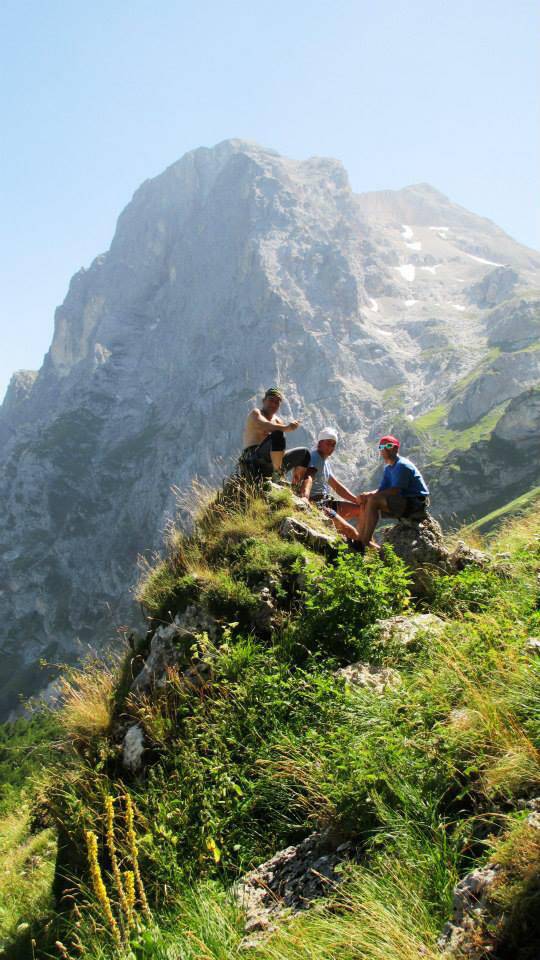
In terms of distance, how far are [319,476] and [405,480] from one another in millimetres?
2850

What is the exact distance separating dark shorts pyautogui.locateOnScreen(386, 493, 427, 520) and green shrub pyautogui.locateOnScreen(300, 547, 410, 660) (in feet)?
7.52

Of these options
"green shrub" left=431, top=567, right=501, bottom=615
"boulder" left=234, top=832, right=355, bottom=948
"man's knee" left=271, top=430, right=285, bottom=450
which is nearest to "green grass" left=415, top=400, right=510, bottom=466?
"man's knee" left=271, top=430, right=285, bottom=450

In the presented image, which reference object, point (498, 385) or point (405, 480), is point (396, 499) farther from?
point (498, 385)

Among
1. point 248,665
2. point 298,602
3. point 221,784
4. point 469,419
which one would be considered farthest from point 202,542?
point 469,419

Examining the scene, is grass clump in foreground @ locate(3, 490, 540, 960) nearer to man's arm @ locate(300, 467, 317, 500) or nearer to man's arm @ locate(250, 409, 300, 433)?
man's arm @ locate(300, 467, 317, 500)

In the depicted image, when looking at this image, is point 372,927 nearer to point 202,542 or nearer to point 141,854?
point 141,854

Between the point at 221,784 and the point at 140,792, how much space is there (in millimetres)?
1213

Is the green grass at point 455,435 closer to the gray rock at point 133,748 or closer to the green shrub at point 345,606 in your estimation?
the green shrub at point 345,606

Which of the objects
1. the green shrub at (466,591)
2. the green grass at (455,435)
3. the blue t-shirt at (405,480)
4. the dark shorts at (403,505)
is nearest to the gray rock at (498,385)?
the green grass at (455,435)

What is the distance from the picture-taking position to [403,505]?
9.17 m

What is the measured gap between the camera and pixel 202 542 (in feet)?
28.4

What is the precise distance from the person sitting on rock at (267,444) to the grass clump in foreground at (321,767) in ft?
7.82

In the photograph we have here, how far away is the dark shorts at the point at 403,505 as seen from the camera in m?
9.13

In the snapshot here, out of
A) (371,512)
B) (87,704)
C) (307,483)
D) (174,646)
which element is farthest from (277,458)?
(87,704)
